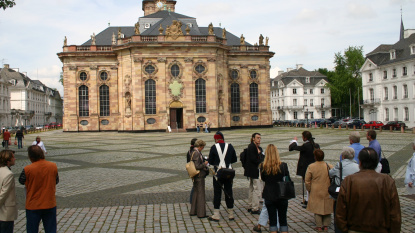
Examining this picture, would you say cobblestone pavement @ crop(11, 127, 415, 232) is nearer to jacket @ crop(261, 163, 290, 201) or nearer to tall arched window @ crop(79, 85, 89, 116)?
jacket @ crop(261, 163, 290, 201)

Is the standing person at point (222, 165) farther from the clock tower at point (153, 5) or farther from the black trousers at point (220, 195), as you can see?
the clock tower at point (153, 5)

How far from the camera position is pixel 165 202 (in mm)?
9727

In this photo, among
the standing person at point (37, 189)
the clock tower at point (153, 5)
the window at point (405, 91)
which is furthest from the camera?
the clock tower at point (153, 5)

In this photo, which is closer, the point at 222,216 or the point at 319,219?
the point at 319,219

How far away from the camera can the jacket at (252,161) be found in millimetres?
8391

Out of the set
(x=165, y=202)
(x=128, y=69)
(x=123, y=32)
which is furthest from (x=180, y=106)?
(x=165, y=202)

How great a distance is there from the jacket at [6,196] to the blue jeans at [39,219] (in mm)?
261

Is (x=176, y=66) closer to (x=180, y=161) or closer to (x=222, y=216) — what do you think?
(x=180, y=161)

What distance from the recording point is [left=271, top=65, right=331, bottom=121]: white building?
89.5m

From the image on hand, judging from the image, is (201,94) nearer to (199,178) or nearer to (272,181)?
(199,178)

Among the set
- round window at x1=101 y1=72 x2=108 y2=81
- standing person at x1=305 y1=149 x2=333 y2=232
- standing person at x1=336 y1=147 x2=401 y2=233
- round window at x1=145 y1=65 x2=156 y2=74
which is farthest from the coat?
round window at x1=101 y1=72 x2=108 y2=81

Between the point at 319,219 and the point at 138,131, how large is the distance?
40961 mm

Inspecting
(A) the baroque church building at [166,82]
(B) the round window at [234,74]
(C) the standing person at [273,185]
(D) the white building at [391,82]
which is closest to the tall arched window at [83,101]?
(A) the baroque church building at [166,82]

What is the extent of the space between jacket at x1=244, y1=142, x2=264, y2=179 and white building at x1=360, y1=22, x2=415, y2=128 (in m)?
49.4
